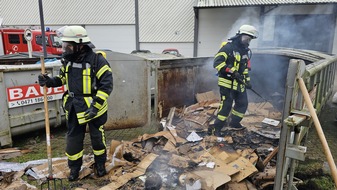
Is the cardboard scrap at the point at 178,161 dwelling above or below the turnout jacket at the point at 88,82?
below

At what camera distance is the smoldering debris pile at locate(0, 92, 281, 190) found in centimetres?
291

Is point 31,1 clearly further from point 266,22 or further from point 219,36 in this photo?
point 266,22

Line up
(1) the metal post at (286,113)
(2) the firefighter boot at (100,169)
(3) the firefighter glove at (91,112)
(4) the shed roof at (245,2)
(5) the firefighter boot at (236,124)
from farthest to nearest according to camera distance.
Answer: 1. (4) the shed roof at (245,2)
2. (5) the firefighter boot at (236,124)
3. (2) the firefighter boot at (100,169)
4. (3) the firefighter glove at (91,112)
5. (1) the metal post at (286,113)

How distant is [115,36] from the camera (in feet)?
60.2

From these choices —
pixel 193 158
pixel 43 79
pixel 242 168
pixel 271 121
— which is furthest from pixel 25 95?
pixel 271 121

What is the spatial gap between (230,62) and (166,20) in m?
13.2

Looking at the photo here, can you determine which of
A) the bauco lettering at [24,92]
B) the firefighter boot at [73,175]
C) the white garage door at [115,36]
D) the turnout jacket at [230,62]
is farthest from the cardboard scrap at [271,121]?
the white garage door at [115,36]

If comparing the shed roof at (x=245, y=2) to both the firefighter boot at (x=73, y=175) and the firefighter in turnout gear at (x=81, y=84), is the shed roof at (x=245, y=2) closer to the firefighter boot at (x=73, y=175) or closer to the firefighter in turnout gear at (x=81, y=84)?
the firefighter in turnout gear at (x=81, y=84)

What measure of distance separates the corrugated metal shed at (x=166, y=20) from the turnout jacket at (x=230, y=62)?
1225cm

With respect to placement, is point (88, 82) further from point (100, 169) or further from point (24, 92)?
point (24, 92)

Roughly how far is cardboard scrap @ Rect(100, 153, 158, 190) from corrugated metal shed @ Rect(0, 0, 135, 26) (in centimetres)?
1552

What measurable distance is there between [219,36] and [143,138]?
39.8 feet

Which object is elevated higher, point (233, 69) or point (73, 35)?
point (73, 35)

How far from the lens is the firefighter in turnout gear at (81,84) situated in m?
2.87
